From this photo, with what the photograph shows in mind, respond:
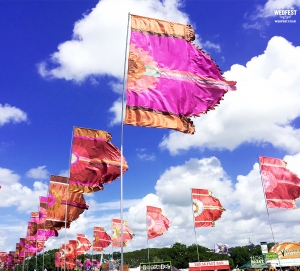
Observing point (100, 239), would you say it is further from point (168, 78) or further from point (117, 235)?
point (168, 78)

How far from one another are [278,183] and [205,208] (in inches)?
517

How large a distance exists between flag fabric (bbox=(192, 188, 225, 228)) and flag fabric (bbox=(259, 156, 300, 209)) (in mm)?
12618

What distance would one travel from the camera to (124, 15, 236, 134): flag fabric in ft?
41.5

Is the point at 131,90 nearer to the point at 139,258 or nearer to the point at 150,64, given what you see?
the point at 150,64

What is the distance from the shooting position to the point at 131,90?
12586 mm

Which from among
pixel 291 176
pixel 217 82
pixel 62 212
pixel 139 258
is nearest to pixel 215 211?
pixel 291 176

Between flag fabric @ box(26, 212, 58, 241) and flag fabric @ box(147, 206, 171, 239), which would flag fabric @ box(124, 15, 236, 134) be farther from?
flag fabric @ box(147, 206, 171, 239)

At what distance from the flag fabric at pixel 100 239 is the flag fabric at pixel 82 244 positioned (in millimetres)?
3436

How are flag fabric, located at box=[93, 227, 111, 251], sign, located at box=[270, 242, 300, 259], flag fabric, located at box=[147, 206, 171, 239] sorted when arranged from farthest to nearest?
flag fabric, located at box=[93, 227, 111, 251], sign, located at box=[270, 242, 300, 259], flag fabric, located at box=[147, 206, 171, 239]

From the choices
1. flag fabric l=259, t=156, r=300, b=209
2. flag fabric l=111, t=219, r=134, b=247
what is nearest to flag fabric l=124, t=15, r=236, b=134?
flag fabric l=259, t=156, r=300, b=209

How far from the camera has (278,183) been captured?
26.7m

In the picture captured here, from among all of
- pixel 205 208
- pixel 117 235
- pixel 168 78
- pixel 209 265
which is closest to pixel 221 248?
pixel 209 265

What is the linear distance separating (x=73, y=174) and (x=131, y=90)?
11.6 m

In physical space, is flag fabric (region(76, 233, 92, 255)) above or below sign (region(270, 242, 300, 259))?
above
